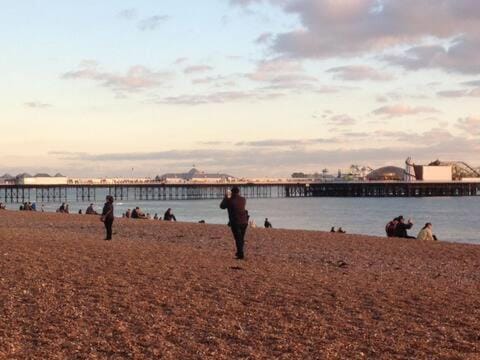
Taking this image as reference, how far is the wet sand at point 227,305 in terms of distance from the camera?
653 cm

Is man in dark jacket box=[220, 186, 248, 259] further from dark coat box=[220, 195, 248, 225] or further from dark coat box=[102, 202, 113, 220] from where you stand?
dark coat box=[102, 202, 113, 220]

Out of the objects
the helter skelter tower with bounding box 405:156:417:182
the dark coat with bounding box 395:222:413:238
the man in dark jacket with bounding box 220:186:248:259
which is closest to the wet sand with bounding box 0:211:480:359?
the man in dark jacket with bounding box 220:186:248:259

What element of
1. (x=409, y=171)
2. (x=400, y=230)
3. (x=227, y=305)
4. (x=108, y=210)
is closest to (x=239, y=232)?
(x=227, y=305)

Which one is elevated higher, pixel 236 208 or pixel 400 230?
pixel 236 208

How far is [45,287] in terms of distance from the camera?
933 cm

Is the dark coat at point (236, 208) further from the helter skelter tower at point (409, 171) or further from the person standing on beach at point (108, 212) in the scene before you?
the helter skelter tower at point (409, 171)

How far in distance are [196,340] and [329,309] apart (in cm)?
210

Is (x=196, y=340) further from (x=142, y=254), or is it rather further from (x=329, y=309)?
(x=142, y=254)

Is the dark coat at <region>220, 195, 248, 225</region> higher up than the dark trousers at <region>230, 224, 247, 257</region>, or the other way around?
the dark coat at <region>220, 195, 248, 225</region>

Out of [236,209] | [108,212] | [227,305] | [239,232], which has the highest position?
[236,209]

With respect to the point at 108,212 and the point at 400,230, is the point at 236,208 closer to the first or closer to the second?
the point at 108,212

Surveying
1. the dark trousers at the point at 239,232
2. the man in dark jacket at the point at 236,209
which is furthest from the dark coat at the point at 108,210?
the man in dark jacket at the point at 236,209

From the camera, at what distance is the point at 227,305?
8367mm

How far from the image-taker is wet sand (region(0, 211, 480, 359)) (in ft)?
21.4
